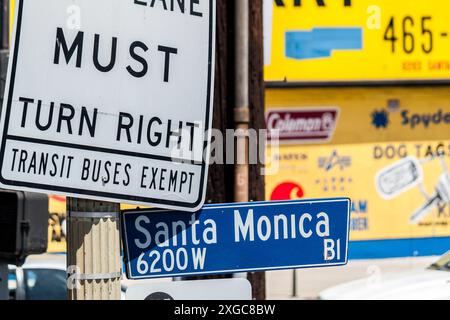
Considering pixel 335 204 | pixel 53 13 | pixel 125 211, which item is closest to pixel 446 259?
pixel 335 204

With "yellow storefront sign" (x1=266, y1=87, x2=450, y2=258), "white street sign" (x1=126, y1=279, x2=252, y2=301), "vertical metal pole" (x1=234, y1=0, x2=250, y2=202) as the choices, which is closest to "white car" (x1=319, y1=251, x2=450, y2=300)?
"vertical metal pole" (x1=234, y1=0, x2=250, y2=202)

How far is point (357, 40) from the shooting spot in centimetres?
1570

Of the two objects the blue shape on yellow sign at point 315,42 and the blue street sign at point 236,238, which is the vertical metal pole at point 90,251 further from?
the blue shape on yellow sign at point 315,42

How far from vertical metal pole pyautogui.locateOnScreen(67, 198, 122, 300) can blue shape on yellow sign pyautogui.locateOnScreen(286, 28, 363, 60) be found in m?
12.4

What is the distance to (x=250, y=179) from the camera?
5637mm

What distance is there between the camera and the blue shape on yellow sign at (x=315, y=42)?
15.5m

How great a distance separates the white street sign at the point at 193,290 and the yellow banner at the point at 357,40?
37.9 ft

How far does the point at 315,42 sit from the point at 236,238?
1202 centimetres

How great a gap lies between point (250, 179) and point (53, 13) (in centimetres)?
265

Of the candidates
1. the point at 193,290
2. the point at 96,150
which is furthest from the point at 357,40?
the point at 96,150
